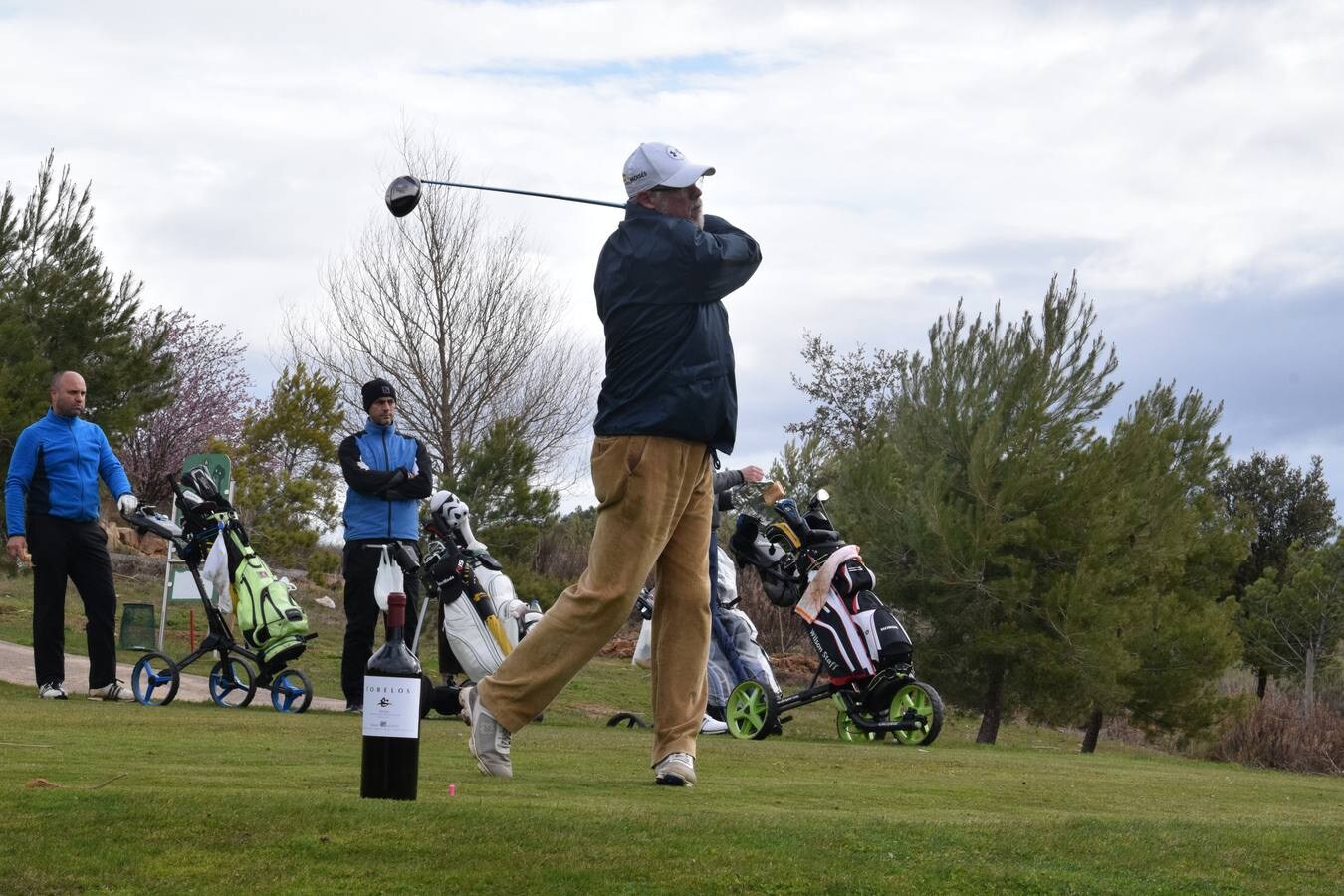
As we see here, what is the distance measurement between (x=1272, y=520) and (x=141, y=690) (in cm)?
3929

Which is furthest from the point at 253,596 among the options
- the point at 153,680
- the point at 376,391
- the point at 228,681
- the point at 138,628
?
the point at 138,628

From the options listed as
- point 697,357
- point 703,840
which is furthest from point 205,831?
point 697,357

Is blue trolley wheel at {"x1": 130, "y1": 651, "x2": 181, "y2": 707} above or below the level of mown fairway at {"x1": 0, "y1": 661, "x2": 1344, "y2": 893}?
above

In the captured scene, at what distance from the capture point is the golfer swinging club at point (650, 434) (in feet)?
18.0

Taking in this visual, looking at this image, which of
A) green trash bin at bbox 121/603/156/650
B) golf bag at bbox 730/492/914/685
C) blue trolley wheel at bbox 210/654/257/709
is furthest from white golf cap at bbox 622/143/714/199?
green trash bin at bbox 121/603/156/650

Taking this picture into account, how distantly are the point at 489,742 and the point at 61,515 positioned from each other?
624cm

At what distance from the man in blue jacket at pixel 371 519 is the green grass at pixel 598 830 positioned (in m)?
4.46

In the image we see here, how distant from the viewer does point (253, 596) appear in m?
11.4

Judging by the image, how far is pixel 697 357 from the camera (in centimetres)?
556

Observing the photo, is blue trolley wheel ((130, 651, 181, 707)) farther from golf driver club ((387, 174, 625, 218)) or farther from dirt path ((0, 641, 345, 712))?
golf driver club ((387, 174, 625, 218))

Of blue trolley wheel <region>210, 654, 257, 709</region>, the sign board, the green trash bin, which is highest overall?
the sign board

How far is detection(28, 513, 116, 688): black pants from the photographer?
428 inches

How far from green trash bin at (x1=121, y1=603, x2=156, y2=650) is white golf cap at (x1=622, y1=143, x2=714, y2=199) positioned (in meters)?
14.4

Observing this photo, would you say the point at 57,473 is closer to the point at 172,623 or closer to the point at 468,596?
the point at 468,596
